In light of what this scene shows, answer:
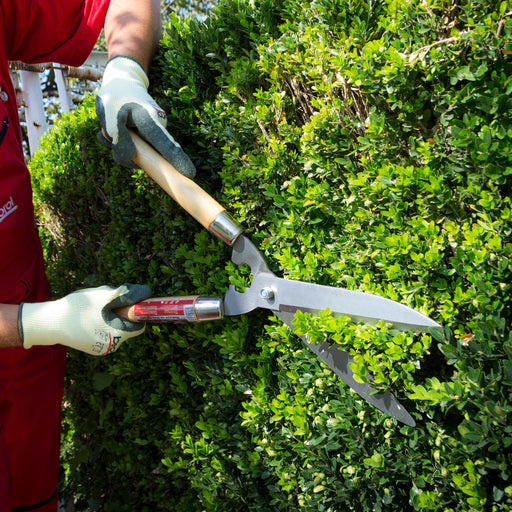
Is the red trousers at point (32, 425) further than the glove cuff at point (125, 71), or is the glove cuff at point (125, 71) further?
the red trousers at point (32, 425)

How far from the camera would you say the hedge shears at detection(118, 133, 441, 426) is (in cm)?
153

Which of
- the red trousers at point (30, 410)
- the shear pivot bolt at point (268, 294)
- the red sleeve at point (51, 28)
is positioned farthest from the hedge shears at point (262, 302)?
the red sleeve at point (51, 28)

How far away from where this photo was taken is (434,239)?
1484 mm

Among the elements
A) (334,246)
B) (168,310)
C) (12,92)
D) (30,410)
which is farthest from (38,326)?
(12,92)

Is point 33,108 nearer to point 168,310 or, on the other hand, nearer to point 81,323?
point 81,323

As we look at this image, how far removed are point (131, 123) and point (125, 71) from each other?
323 millimetres

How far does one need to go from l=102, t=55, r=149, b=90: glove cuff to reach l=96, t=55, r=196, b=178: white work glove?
0.05m

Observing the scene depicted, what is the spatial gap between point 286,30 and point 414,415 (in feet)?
5.49

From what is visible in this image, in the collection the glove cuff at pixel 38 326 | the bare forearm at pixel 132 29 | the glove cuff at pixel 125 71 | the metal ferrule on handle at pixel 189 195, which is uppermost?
the bare forearm at pixel 132 29

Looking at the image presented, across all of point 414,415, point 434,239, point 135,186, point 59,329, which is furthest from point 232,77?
Result: point 414,415

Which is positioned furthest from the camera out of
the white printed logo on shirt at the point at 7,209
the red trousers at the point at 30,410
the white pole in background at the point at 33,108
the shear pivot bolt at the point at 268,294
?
the white pole in background at the point at 33,108

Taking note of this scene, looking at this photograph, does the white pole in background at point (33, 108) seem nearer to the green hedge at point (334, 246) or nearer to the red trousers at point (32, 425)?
the green hedge at point (334, 246)

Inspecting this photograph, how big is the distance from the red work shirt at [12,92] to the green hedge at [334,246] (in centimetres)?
50

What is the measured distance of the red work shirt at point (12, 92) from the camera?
2242 mm
